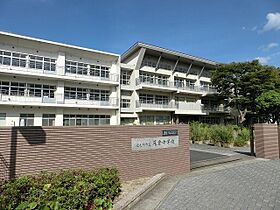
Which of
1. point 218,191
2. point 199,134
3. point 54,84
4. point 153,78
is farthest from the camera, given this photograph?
point 153,78

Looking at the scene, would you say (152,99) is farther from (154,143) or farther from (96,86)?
(154,143)

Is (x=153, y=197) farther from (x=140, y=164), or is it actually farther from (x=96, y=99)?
(x=96, y=99)

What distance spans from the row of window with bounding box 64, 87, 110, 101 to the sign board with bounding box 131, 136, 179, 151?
18.1m

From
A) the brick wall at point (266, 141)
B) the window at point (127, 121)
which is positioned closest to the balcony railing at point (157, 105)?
the window at point (127, 121)

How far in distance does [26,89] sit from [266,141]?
22.0m

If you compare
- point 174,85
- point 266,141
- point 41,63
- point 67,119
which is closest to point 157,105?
point 174,85

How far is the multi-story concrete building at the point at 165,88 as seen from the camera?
1145 inches

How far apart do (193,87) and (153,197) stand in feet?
103

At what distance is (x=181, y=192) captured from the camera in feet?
21.5

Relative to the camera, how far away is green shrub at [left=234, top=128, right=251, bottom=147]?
19109 millimetres

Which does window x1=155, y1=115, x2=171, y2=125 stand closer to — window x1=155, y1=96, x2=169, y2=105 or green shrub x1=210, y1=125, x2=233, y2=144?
window x1=155, y1=96, x2=169, y2=105

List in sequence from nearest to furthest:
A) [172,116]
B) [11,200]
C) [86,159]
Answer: [11,200] → [86,159] → [172,116]

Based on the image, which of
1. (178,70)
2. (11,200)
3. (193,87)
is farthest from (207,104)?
(11,200)

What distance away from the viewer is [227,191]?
21.7 feet
